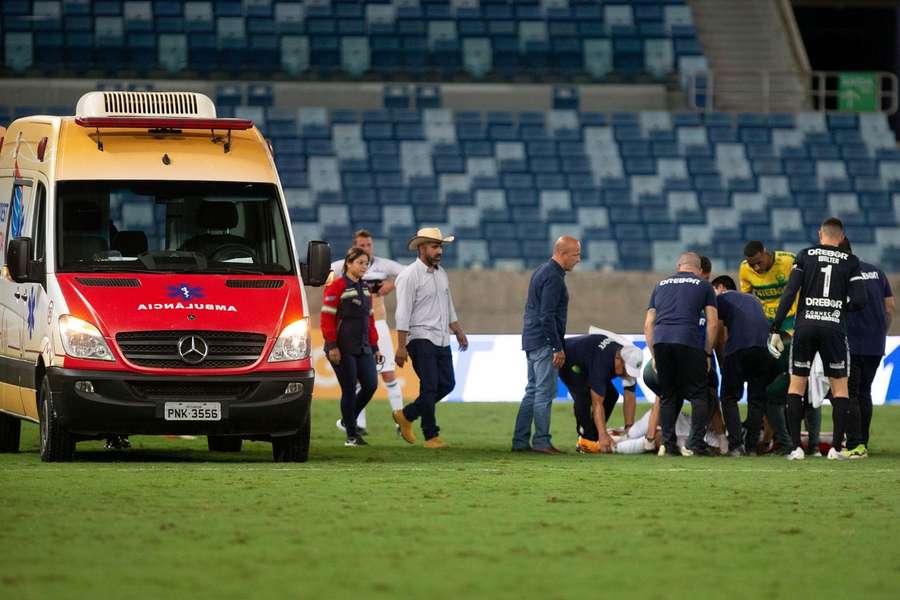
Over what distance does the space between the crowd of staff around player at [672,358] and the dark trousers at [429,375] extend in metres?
0.01

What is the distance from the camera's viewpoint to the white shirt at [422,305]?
50.0 ft

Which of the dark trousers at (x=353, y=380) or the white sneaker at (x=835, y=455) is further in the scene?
the dark trousers at (x=353, y=380)

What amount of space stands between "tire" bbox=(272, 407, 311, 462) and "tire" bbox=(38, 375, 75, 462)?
5.01 feet

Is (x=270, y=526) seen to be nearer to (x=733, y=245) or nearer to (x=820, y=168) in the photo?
(x=733, y=245)

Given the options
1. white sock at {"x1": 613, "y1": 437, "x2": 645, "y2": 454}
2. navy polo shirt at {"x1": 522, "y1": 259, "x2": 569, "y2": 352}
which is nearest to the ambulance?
navy polo shirt at {"x1": 522, "y1": 259, "x2": 569, "y2": 352}

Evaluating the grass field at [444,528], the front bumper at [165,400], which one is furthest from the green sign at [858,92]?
the front bumper at [165,400]

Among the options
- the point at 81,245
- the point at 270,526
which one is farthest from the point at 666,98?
the point at 270,526

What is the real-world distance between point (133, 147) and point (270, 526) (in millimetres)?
5559

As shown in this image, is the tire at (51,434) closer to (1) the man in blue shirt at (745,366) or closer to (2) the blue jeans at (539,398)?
(2) the blue jeans at (539,398)

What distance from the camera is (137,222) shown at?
13492 mm

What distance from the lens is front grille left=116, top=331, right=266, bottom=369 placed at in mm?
12398

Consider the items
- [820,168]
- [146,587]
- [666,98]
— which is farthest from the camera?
[666,98]

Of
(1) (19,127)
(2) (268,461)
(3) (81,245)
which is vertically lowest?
(2) (268,461)

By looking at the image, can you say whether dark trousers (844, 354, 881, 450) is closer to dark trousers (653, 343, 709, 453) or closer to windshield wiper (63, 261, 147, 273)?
dark trousers (653, 343, 709, 453)
